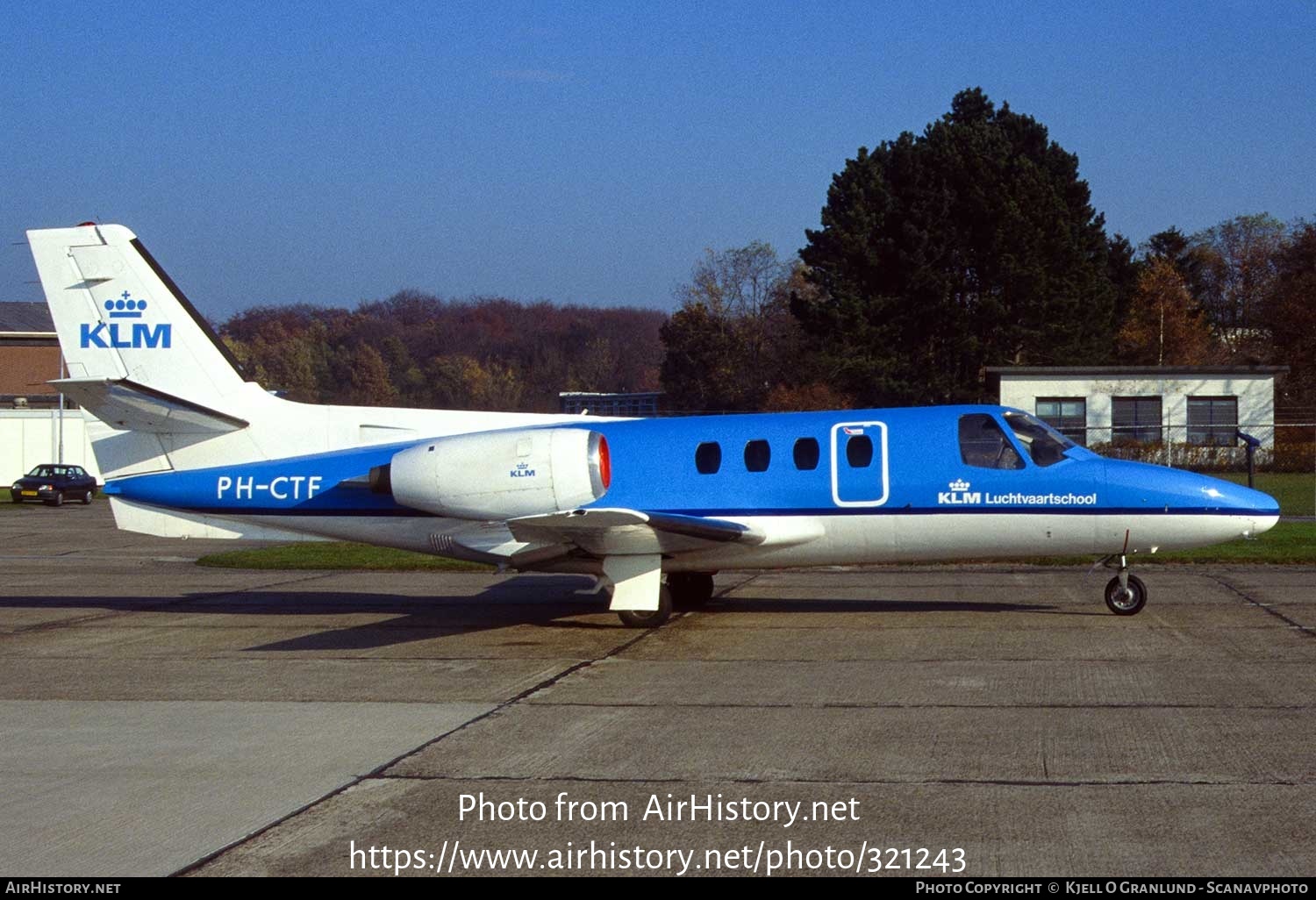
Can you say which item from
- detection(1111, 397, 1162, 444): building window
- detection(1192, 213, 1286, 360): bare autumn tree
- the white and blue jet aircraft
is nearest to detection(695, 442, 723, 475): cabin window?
the white and blue jet aircraft

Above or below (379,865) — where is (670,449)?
above

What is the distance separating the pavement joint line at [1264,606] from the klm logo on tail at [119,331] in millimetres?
13952

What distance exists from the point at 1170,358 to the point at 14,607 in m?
67.9

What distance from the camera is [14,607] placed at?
19.3 meters

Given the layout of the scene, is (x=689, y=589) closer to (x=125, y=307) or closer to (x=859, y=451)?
(x=859, y=451)

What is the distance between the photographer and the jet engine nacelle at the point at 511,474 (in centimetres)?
1470

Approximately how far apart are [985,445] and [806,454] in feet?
6.82

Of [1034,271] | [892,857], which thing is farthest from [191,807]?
[1034,271]

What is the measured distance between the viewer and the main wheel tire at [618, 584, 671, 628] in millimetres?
15750

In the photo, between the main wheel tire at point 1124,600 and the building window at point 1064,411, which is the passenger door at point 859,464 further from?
the building window at point 1064,411

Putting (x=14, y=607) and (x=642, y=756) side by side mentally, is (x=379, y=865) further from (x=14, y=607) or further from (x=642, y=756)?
(x=14, y=607)

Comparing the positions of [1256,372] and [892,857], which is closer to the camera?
[892,857]

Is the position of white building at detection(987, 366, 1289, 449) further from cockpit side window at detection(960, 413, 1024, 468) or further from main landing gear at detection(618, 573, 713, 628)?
cockpit side window at detection(960, 413, 1024, 468)

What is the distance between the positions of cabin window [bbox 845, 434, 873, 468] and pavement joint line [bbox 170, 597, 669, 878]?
334 centimetres
